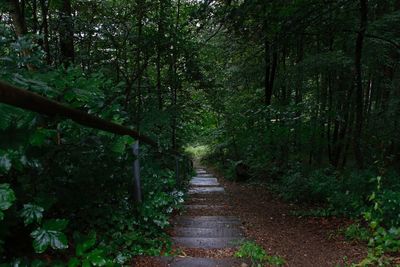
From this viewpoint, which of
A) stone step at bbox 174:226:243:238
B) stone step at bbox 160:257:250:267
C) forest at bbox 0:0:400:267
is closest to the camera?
forest at bbox 0:0:400:267

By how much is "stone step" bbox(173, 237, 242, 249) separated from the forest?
0.69 ft

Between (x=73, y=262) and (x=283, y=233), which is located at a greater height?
(x=73, y=262)

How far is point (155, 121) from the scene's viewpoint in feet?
26.6

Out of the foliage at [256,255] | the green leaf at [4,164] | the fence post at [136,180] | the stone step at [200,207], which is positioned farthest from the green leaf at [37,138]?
the stone step at [200,207]

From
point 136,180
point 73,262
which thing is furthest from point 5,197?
point 136,180

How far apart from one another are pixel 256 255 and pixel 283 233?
1.56 m

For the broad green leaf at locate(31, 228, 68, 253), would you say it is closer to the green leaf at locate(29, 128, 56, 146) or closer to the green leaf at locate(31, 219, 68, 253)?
the green leaf at locate(31, 219, 68, 253)

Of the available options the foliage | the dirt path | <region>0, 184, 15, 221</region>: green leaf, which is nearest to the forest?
<region>0, 184, 15, 221</region>: green leaf

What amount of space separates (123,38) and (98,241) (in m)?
6.79

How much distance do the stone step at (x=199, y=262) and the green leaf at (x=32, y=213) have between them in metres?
1.89

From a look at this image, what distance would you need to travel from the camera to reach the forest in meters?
2.13

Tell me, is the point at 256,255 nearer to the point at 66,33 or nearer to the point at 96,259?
the point at 96,259

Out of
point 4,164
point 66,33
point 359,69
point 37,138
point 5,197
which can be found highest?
point 66,33

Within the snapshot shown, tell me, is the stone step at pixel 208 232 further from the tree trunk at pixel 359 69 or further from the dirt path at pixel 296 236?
the tree trunk at pixel 359 69
